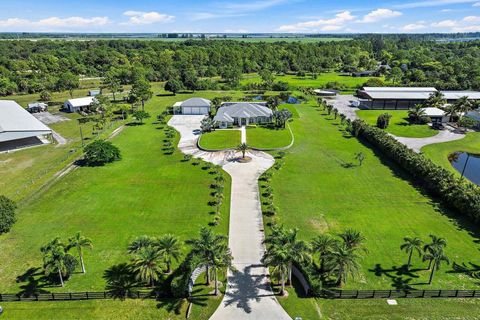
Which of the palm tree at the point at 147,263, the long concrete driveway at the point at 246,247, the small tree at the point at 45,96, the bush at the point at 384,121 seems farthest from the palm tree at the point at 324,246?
the small tree at the point at 45,96

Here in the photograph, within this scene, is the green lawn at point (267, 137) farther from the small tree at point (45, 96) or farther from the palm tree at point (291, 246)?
the small tree at point (45, 96)

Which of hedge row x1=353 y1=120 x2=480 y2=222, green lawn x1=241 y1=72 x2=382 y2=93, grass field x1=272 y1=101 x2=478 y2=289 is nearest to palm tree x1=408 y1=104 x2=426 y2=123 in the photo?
hedge row x1=353 y1=120 x2=480 y2=222

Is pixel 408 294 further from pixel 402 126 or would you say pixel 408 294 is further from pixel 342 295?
A: pixel 402 126

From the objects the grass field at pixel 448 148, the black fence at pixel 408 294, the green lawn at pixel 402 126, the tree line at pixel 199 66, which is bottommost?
the black fence at pixel 408 294

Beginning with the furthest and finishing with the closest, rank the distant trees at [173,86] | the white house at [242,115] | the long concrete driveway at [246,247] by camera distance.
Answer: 1. the distant trees at [173,86]
2. the white house at [242,115]
3. the long concrete driveway at [246,247]

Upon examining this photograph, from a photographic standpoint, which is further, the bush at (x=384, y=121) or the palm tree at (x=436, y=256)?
the bush at (x=384, y=121)

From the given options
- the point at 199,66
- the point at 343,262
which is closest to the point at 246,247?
the point at 343,262
